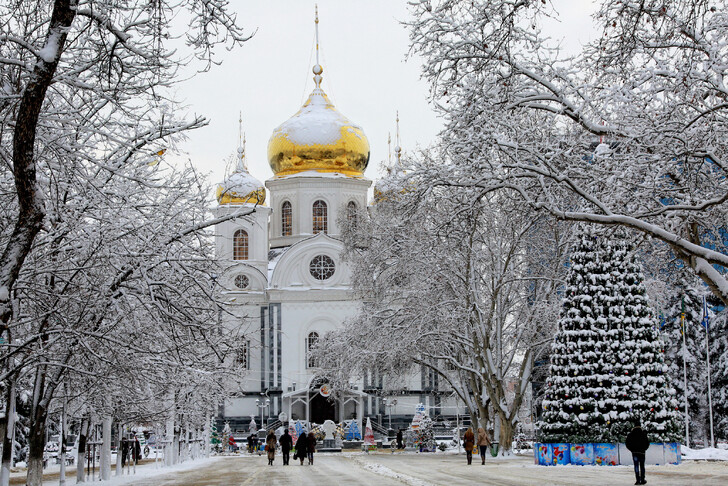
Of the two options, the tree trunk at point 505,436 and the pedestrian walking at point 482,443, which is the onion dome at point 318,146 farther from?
the pedestrian walking at point 482,443

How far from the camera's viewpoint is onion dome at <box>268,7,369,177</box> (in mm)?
69000

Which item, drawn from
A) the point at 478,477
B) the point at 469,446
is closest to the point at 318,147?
the point at 469,446

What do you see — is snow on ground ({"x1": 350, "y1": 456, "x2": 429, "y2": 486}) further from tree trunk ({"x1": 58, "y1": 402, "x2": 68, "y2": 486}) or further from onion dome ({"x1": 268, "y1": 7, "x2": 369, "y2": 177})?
onion dome ({"x1": 268, "y1": 7, "x2": 369, "y2": 177})

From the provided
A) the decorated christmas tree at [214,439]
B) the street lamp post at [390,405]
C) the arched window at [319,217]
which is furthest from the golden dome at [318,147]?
the decorated christmas tree at [214,439]

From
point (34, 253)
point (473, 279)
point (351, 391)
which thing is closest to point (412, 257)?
point (473, 279)

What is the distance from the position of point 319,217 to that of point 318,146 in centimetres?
453

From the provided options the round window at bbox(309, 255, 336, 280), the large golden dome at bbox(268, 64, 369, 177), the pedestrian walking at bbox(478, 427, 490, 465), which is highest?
the large golden dome at bbox(268, 64, 369, 177)

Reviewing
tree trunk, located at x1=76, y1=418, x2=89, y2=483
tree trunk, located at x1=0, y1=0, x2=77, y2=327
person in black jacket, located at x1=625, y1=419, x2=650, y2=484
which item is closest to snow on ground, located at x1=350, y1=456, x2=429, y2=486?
person in black jacket, located at x1=625, y1=419, x2=650, y2=484

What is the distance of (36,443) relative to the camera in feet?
57.7

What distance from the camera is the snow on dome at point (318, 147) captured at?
69.0 meters

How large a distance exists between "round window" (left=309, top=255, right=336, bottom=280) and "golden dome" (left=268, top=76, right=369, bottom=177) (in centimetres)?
647

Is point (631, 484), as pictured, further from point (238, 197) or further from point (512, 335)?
point (238, 197)

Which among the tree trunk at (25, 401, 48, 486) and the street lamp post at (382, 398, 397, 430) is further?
the street lamp post at (382, 398, 397, 430)

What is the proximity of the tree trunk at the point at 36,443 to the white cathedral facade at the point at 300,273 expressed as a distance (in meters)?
42.3
